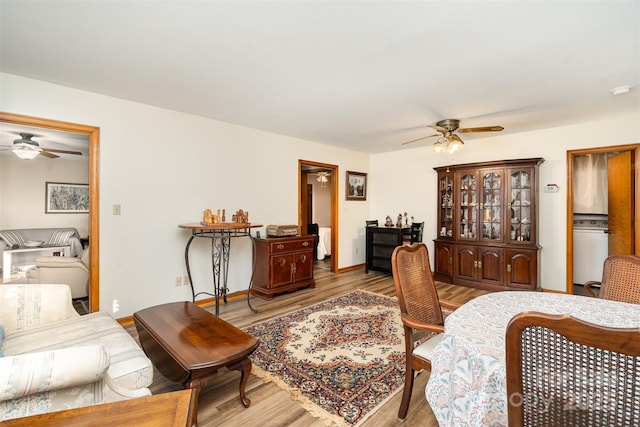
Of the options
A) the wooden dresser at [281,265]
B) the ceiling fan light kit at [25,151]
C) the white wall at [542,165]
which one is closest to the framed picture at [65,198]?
the ceiling fan light kit at [25,151]

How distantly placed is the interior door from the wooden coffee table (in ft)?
16.4

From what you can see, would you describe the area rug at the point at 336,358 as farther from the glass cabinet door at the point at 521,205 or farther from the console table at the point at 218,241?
the glass cabinet door at the point at 521,205

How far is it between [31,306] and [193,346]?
131cm

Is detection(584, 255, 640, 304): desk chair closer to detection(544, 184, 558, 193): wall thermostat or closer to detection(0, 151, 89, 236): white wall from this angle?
detection(544, 184, 558, 193): wall thermostat

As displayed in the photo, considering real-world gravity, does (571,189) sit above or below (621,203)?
above

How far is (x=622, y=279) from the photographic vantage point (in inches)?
74.9

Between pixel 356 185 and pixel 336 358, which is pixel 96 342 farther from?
pixel 356 185

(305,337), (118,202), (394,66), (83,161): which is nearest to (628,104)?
(394,66)

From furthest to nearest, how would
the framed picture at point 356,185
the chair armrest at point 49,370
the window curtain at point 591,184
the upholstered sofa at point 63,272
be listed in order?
the framed picture at point 356,185
the window curtain at point 591,184
the upholstered sofa at point 63,272
the chair armrest at point 49,370

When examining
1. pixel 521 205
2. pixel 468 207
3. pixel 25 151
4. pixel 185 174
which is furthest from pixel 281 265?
pixel 25 151

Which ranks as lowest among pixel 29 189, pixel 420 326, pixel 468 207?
pixel 420 326

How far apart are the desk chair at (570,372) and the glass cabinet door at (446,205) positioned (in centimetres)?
452

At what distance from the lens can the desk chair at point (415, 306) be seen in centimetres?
167

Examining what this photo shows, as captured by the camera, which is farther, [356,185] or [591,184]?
[356,185]
